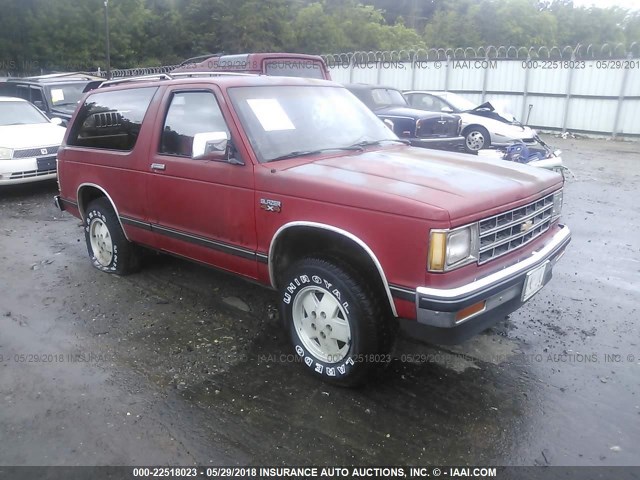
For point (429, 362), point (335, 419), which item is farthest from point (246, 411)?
point (429, 362)

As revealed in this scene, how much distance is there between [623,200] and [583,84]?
10.2 meters

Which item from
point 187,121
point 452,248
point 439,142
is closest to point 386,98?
point 439,142

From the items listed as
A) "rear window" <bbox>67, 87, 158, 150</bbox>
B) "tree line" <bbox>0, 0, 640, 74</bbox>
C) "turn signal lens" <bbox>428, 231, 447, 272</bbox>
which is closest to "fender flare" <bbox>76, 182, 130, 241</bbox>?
"rear window" <bbox>67, 87, 158, 150</bbox>

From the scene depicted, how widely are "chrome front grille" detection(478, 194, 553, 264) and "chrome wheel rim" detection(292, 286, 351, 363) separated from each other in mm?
912

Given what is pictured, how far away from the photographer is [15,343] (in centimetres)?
416

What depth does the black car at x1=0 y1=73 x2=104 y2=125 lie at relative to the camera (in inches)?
476

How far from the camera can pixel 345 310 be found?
3.33 meters

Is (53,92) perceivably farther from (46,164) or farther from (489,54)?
(489,54)

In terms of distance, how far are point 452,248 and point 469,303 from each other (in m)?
0.31

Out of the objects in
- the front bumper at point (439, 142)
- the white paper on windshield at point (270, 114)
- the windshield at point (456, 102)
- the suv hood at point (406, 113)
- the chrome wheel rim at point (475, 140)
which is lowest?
the chrome wheel rim at point (475, 140)

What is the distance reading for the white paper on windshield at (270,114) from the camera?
3.96 meters

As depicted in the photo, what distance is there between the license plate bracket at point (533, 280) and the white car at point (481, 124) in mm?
9603

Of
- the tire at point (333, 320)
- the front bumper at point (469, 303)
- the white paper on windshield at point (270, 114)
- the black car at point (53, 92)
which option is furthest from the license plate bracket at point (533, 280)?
the black car at point (53, 92)

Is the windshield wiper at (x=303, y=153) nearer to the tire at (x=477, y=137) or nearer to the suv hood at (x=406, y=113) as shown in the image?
the suv hood at (x=406, y=113)
